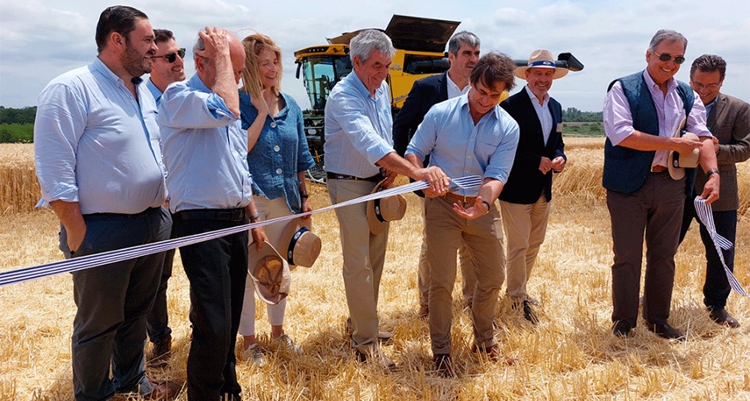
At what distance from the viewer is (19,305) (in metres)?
5.29

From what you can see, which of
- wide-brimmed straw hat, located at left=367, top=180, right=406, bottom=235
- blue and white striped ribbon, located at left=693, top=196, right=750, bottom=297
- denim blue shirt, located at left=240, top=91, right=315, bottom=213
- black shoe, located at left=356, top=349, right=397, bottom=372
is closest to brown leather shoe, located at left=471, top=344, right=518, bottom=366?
black shoe, located at left=356, top=349, right=397, bottom=372

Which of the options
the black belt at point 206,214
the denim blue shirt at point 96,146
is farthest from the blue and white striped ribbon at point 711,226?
the denim blue shirt at point 96,146

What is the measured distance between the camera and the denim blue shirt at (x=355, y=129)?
12.1ft

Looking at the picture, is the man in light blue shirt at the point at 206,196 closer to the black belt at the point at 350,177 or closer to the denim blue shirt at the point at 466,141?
the black belt at the point at 350,177

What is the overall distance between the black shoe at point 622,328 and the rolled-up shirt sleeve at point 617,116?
4.40 feet

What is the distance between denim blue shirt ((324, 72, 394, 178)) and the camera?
12.1 feet

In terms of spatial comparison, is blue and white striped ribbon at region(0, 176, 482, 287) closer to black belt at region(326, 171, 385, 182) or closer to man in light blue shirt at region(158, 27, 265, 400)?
man in light blue shirt at region(158, 27, 265, 400)

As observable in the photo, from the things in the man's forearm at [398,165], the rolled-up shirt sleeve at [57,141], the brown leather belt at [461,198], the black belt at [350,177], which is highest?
the rolled-up shirt sleeve at [57,141]

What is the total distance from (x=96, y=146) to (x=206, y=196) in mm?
555

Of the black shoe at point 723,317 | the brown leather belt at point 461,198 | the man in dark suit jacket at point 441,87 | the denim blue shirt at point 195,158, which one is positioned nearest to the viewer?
the denim blue shirt at point 195,158

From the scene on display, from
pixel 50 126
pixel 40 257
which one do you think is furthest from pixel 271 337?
pixel 40 257

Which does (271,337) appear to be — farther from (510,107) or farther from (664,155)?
(664,155)

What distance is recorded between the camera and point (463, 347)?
13.3ft

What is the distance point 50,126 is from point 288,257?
1.71m
